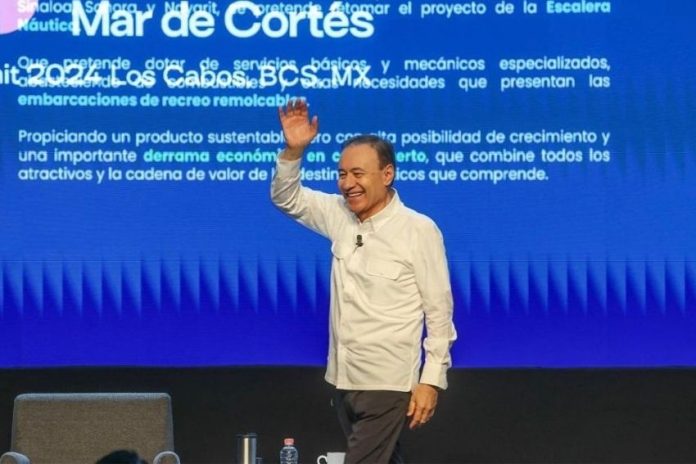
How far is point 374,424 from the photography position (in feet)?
11.5

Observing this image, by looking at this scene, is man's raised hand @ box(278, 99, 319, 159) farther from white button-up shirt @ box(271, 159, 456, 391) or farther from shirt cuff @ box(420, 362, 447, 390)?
shirt cuff @ box(420, 362, 447, 390)

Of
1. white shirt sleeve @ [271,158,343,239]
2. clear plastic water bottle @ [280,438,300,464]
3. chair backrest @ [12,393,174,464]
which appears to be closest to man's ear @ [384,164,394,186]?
white shirt sleeve @ [271,158,343,239]

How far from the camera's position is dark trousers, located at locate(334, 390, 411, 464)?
3.49 metres

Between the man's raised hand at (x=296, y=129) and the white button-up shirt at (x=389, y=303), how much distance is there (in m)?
0.04

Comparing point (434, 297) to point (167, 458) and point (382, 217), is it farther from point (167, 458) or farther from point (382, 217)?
point (167, 458)

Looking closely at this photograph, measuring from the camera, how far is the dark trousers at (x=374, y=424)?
3.49 m

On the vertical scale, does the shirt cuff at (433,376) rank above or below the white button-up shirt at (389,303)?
below

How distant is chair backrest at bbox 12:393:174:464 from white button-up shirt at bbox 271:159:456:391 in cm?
119

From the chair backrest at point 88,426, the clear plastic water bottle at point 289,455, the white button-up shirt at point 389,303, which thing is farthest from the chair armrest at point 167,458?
the clear plastic water bottle at point 289,455

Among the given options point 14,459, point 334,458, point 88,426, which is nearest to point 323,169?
point 334,458

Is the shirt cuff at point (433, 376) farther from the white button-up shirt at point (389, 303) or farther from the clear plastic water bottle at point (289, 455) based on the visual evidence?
the clear plastic water bottle at point (289, 455)

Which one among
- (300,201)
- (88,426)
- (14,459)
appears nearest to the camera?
(300,201)

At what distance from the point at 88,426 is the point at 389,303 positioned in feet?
5.27

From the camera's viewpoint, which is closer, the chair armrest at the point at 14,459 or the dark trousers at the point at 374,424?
the dark trousers at the point at 374,424
